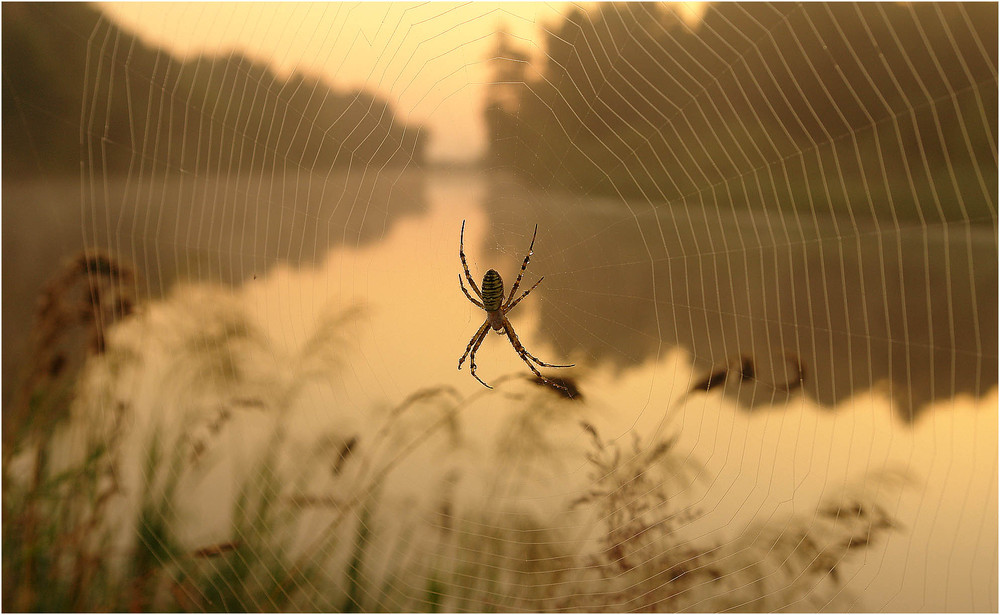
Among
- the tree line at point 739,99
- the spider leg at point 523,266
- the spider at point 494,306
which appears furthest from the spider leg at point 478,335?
the tree line at point 739,99

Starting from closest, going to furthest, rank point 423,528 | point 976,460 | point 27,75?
point 976,460
point 423,528
point 27,75

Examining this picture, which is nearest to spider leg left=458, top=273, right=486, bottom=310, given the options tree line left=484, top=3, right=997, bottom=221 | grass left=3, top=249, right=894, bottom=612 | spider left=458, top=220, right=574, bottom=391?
spider left=458, top=220, right=574, bottom=391

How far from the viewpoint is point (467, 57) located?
1473mm

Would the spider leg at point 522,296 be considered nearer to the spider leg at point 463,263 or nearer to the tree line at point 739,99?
the spider leg at point 463,263

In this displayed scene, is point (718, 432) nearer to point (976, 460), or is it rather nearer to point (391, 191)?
point (976, 460)

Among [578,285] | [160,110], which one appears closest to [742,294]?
[578,285]

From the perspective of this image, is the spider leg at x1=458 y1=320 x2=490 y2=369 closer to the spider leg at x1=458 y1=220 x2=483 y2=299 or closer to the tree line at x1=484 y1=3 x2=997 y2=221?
the spider leg at x1=458 y1=220 x2=483 y2=299

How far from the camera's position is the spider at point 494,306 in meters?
1.61

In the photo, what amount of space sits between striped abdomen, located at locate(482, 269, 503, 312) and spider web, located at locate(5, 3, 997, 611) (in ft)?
0.31

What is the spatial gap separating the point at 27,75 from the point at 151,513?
1.48 meters

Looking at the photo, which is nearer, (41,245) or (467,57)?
(467,57)

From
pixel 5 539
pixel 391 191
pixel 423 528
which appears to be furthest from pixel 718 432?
pixel 5 539

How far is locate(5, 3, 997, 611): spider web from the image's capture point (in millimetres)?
1057

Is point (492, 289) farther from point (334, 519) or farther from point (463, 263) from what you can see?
point (334, 519)
